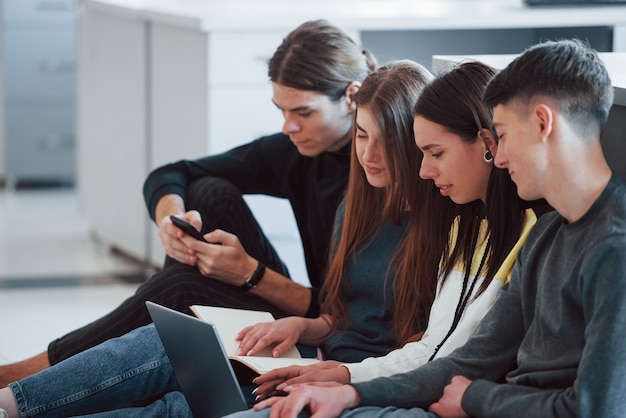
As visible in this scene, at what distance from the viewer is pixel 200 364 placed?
5.44 feet

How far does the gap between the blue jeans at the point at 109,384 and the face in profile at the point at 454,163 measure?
588 mm

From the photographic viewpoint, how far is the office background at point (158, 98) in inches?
130

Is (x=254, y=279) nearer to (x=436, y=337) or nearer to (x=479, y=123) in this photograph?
(x=436, y=337)

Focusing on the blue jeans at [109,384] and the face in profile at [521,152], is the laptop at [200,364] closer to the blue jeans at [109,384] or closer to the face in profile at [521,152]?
the blue jeans at [109,384]

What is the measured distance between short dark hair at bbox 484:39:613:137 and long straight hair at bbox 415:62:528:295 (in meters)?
0.22

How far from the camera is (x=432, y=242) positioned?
175 cm

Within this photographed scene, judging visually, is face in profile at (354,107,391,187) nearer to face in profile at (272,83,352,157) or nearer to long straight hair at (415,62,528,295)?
long straight hair at (415,62,528,295)

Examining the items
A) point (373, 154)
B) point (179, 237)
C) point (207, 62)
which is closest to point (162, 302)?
point (179, 237)

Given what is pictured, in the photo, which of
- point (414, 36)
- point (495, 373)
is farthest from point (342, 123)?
point (414, 36)

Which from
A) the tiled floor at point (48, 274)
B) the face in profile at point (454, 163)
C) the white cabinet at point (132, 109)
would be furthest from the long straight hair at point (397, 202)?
the white cabinet at point (132, 109)

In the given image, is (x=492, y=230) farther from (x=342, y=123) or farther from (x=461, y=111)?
(x=342, y=123)

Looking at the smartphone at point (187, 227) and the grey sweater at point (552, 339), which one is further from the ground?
the grey sweater at point (552, 339)

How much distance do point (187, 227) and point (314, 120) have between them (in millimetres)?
328

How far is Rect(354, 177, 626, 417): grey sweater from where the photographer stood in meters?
1.25
